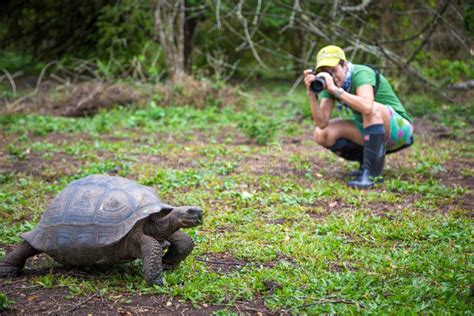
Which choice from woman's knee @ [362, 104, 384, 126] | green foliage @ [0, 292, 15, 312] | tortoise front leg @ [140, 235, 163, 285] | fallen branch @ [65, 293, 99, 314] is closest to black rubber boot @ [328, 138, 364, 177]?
woman's knee @ [362, 104, 384, 126]

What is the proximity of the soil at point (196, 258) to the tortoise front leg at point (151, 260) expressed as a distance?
0.12 meters

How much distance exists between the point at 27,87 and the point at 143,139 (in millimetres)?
9238

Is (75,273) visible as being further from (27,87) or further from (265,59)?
(265,59)

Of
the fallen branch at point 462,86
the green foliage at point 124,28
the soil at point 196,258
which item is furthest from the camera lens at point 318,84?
the green foliage at point 124,28

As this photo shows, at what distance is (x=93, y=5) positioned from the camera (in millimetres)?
16812

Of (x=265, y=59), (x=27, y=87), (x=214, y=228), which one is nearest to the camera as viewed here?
(x=214, y=228)

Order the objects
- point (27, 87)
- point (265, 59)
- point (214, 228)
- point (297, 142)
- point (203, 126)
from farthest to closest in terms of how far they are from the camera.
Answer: point (265, 59) < point (27, 87) < point (203, 126) < point (297, 142) < point (214, 228)

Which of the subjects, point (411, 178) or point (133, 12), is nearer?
point (411, 178)

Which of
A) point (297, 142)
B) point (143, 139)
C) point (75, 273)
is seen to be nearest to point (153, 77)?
point (143, 139)

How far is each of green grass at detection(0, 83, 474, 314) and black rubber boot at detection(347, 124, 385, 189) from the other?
156mm

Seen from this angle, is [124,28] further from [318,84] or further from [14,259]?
[14,259]

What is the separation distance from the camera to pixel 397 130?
19.5 ft

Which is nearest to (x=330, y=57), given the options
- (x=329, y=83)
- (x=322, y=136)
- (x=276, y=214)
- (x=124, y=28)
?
(x=329, y=83)

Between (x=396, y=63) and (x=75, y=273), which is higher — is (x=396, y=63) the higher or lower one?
the higher one
